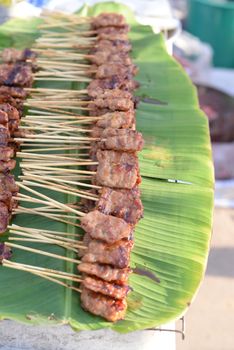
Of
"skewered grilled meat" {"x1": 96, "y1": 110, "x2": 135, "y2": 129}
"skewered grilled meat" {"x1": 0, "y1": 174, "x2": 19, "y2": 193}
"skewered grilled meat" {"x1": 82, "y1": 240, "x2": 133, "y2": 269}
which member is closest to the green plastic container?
"skewered grilled meat" {"x1": 96, "y1": 110, "x2": 135, "y2": 129}

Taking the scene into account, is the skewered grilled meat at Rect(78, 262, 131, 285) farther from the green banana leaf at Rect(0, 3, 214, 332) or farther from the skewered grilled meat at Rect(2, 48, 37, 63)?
the skewered grilled meat at Rect(2, 48, 37, 63)

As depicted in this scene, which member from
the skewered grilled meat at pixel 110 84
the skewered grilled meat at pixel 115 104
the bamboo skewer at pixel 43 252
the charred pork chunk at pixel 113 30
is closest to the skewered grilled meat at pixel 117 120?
the skewered grilled meat at pixel 115 104

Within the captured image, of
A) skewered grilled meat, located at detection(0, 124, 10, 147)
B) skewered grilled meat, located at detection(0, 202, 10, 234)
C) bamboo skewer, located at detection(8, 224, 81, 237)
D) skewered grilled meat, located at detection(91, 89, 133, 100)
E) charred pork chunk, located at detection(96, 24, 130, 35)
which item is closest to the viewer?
bamboo skewer, located at detection(8, 224, 81, 237)

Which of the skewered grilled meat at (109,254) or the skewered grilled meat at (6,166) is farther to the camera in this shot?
the skewered grilled meat at (6,166)

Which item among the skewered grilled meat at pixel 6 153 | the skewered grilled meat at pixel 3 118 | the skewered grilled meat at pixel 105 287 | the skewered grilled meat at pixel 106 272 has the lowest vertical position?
the skewered grilled meat at pixel 105 287

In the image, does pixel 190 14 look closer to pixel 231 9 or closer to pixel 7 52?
pixel 231 9

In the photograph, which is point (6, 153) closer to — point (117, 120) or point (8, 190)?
point (8, 190)

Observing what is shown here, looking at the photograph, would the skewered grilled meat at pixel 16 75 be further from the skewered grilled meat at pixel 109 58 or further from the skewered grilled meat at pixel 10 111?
the skewered grilled meat at pixel 109 58

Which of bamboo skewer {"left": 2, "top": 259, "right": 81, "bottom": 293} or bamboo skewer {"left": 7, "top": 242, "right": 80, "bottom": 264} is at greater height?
bamboo skewer {"left": 7, "top": 242, "right": 80, "bottom": 264}
